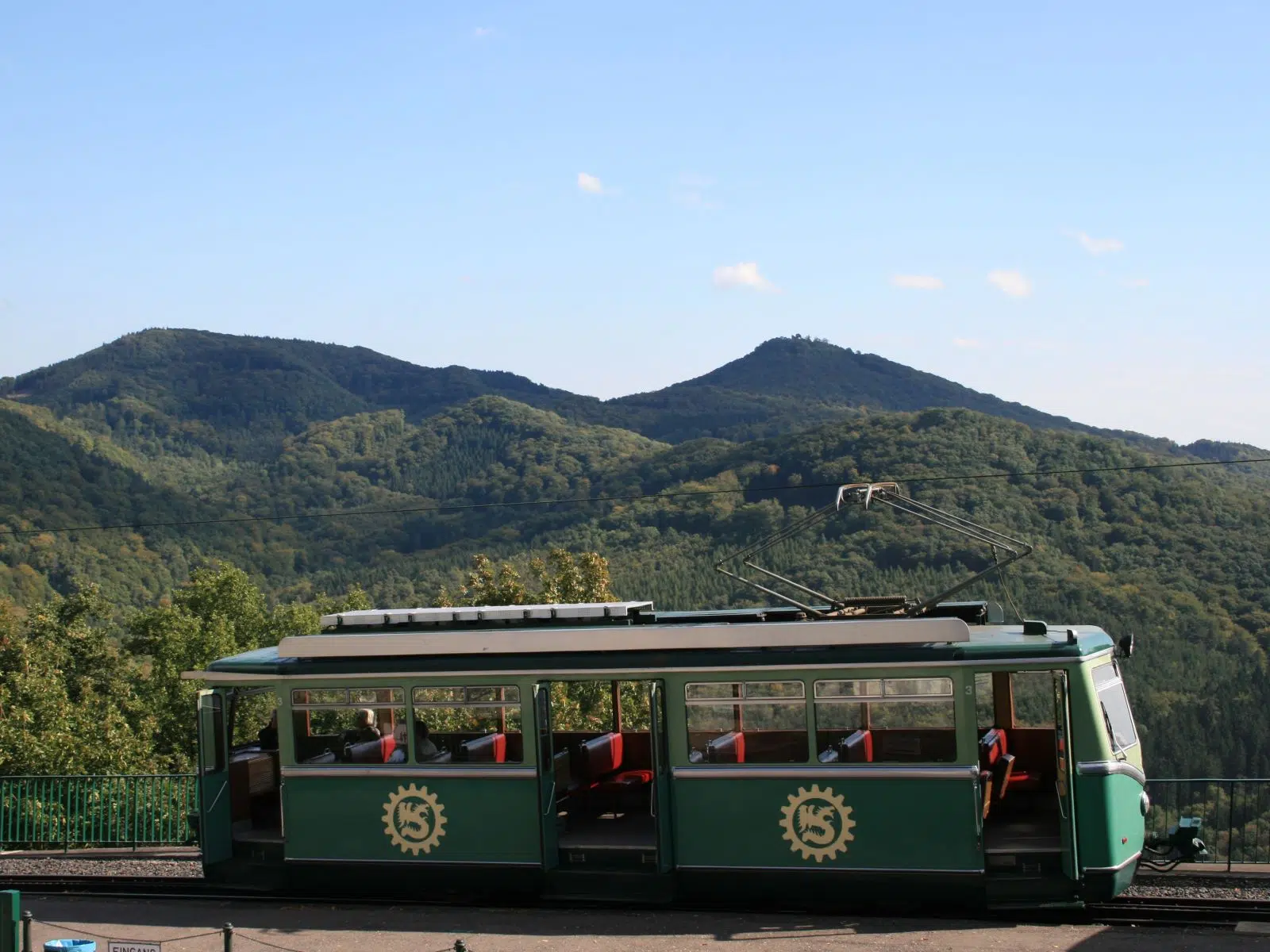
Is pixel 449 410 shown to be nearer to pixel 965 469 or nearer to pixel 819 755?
pixel 965 469

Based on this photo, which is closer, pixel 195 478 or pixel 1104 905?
pixel 1104 905

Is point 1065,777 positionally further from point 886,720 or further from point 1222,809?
point 1222,809

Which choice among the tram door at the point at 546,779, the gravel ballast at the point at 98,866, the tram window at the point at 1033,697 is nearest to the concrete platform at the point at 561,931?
the tram door at the point at 546,779

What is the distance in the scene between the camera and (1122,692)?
41.0 ft

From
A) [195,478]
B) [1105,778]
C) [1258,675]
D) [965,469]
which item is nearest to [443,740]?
[1105,778]

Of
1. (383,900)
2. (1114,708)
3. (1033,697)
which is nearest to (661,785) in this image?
(383,900)

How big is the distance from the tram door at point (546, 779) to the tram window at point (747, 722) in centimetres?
140

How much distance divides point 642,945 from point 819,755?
7.55 feet

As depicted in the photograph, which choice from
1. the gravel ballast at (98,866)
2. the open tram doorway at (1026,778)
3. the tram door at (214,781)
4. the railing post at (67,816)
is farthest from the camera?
the railing post at (67,816)

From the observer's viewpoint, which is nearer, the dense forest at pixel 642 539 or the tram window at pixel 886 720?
the tram window at pixel 886 720

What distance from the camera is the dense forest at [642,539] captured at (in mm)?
51062

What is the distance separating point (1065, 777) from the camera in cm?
1155

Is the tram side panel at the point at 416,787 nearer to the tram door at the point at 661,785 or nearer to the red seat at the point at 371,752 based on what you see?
the red seat at the point at 371,752

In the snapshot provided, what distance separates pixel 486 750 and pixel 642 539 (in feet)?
256
